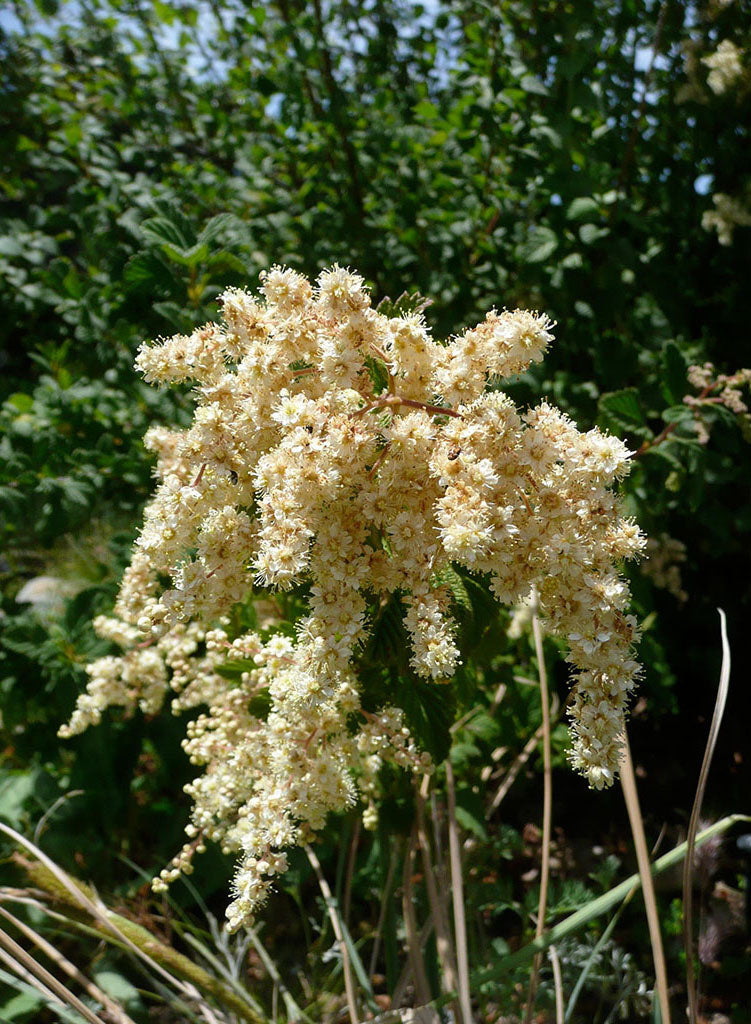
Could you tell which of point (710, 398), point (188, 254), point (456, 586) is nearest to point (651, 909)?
point (456, 586)

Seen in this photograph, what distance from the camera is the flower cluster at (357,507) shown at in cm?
95

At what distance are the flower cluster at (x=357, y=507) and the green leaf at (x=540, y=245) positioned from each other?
1.02m

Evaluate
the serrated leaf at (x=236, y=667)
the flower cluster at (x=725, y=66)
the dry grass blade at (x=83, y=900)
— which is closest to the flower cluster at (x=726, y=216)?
the flower cluster at (x=725, y=66)

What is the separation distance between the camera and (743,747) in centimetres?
229

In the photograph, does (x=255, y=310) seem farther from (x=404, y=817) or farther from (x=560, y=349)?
(x=560, y=349)

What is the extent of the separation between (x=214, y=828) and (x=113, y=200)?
68.5 inches

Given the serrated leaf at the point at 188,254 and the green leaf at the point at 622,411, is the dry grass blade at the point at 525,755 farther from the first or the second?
the serrated leaf at the point at 188,254

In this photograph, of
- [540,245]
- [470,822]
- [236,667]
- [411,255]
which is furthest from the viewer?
[411,255]

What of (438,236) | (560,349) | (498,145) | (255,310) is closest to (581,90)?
(498,145)

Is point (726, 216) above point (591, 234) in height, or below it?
above

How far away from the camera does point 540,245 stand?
1989 millimetres

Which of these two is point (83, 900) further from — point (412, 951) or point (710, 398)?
point (710, 398)

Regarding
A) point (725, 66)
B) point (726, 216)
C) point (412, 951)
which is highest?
point (725, 66)

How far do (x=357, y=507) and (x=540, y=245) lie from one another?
128 cm
